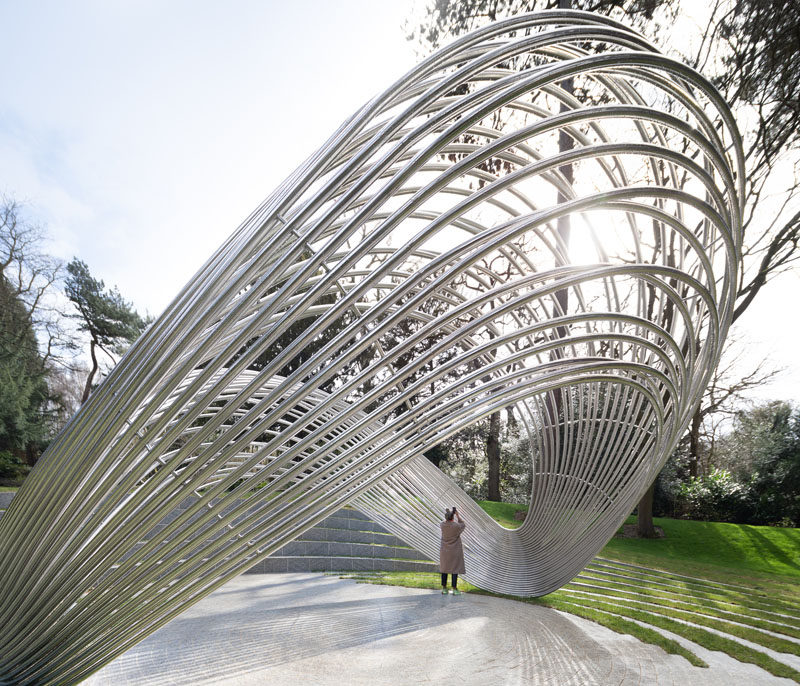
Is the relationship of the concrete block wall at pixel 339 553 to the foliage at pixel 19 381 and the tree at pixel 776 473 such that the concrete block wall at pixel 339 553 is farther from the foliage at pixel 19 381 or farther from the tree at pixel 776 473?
the tree at pixel 776 473

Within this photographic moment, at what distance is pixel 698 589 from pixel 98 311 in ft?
64.5

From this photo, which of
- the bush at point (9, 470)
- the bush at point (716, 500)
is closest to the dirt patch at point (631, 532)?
the bush at point (716, 500)

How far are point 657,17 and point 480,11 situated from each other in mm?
3307

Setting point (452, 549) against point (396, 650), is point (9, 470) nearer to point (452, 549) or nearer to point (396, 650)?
point (452, 549)

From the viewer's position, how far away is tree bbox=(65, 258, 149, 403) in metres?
19.2

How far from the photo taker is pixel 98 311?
19.2m

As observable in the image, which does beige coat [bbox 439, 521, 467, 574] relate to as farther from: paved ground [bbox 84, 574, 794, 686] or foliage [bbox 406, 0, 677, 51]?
foliage [bbox 406, 0, 677, 51]

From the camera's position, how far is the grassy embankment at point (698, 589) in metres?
5.02

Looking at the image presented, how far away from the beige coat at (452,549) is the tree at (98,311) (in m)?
16.1

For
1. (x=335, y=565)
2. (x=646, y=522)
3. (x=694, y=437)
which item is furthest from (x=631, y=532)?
(x=335, y=565)

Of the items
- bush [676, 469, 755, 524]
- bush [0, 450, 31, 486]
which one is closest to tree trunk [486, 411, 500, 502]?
bush [676, 469, 755, 524]

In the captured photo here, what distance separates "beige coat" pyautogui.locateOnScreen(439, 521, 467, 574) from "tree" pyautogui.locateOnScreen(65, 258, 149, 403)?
16073 millimetres

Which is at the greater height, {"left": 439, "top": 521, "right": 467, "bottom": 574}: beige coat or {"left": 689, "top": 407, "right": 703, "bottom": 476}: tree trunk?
{"left": 689, "top": 407, "right": 703, "bottom": 476}: tree trunk

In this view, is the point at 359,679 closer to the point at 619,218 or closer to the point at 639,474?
the point at 639,474
